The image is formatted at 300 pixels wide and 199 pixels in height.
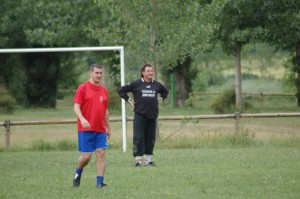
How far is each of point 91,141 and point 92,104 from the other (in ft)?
1.89

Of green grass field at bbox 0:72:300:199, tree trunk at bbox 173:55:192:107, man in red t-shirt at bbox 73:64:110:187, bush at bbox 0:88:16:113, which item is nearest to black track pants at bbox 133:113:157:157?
green grass field at bbox 0:72:300:199

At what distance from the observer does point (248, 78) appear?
71375mm

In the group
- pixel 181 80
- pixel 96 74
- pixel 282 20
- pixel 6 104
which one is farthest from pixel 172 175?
pixel 181 80

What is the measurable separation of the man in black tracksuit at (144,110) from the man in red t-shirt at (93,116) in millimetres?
3026

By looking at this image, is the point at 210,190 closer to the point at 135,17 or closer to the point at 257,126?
the point at 135,17

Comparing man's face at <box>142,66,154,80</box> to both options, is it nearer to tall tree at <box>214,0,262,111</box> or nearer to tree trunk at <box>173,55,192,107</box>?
tall tree at <box>214,0,262,111</box>

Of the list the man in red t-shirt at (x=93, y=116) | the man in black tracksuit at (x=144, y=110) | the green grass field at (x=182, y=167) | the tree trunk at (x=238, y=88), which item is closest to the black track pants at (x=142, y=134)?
the man in black tracksuit at (x=144, y=110)

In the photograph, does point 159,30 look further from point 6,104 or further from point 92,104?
point 6,104

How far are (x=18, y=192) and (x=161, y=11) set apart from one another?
958 cm

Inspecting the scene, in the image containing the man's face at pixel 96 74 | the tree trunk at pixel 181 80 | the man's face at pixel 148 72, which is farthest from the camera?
the tree trunk at pixel 181 80

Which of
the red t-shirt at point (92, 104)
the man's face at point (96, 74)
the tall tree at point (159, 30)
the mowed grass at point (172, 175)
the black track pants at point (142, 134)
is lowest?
the mowed grass at point (172, 175)

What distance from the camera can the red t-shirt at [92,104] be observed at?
11844mm

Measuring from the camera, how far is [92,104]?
11883mm

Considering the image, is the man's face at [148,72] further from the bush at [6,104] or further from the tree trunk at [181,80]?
→ the tree trunk at [181,80]
